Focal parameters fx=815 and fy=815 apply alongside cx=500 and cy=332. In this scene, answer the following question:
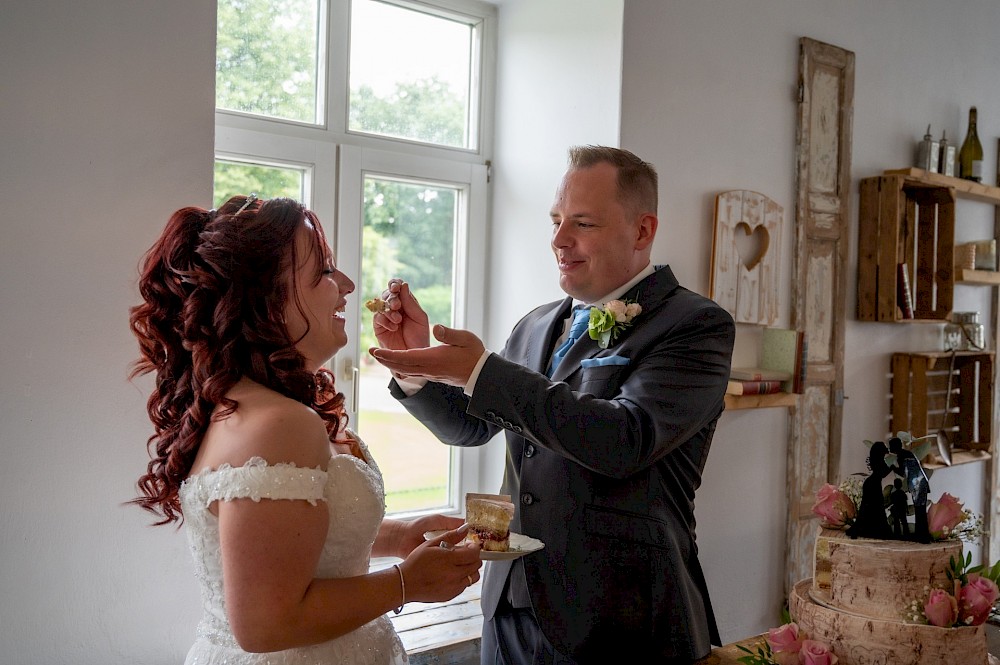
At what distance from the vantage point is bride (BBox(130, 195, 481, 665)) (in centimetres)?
121

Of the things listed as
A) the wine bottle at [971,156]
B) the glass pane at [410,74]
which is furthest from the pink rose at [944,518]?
the wine bottle at [971,156]

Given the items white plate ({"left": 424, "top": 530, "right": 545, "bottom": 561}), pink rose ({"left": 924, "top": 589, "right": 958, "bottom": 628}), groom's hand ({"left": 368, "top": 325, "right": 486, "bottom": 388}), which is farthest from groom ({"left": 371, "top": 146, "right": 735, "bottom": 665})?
pink rose ({"left": 924, "top": 589, "right": 958, "bottom": 628})

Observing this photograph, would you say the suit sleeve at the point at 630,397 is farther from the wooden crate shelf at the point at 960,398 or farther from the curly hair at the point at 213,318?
the wooden crate shelf at the point at 960,398

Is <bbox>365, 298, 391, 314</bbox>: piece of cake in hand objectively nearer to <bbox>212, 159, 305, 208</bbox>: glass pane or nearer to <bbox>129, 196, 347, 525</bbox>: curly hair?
<bbox>129, 196, 347, 525</bbox>: curly hair

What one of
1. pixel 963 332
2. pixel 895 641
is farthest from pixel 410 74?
pixel 963 332

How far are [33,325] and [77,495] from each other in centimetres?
42

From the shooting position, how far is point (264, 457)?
4.10 feet

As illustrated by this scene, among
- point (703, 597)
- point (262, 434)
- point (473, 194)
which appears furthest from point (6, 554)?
point (473, 194)

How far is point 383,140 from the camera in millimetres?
2906

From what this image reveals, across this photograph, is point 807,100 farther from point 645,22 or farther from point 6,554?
point 6,554

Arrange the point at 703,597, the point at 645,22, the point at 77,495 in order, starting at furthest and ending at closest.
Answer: the point at 645,22, the point at 77,495, the point at 703,597

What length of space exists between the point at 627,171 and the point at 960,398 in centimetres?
296

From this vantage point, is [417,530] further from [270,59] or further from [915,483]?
[270,59]

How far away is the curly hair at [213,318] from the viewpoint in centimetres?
137
